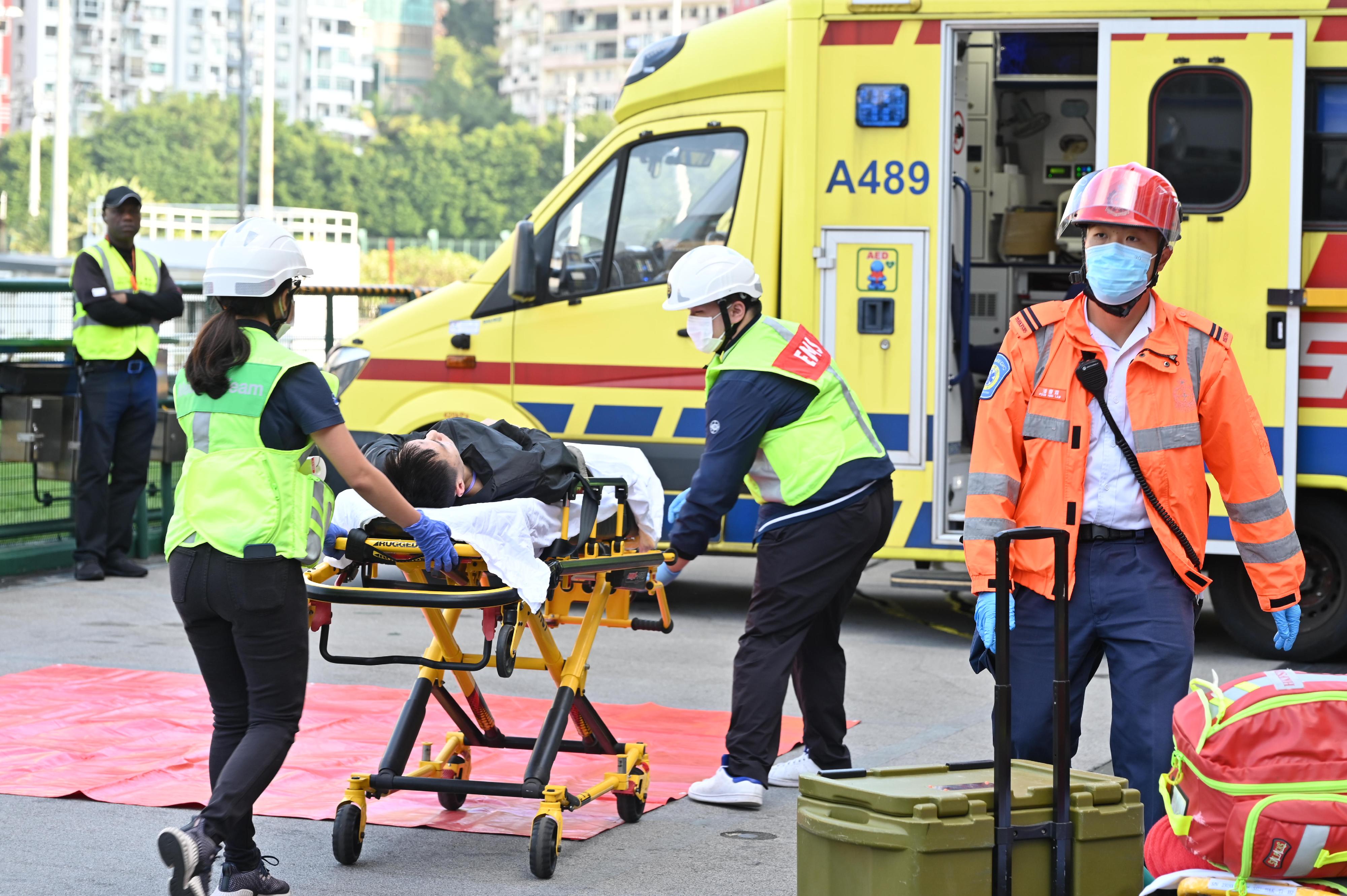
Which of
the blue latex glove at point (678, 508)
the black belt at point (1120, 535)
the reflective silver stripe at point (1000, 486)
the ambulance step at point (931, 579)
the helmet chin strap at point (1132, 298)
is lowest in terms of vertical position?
the ambulance step at point (931, 579)

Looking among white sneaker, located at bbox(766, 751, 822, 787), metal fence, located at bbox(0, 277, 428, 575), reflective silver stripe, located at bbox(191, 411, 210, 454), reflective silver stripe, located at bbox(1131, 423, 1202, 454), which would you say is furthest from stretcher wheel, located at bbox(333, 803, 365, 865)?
metal fence, located at bbox(0, 277, 428, 575)

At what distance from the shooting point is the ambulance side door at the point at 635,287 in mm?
8961

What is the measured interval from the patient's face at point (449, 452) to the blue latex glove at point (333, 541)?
1.32 ft

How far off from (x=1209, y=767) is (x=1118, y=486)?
3.05 ft

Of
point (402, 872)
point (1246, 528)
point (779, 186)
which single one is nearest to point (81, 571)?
point (779, 186)

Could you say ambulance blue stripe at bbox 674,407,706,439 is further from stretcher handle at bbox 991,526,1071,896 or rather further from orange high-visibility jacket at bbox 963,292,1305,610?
stretcher handle at bbox 991,526,1071,896

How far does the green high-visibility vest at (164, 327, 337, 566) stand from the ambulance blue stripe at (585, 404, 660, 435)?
4686mm

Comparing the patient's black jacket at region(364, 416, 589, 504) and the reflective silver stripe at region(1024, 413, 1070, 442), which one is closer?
the reflective silver stripe at region(1024, 413, 1070, 442)

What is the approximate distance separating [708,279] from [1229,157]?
3672 mm

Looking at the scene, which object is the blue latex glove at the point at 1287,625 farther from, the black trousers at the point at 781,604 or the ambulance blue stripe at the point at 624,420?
the ambulance blue stripe at the point at 624,420

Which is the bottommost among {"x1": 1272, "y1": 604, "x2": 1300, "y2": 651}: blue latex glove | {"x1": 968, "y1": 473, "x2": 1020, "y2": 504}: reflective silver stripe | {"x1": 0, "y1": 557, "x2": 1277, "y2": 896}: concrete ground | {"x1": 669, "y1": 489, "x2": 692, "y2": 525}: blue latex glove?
{"x1": 0, "y1": 557, "x2": 1277, "y2": 896}: concrete ground

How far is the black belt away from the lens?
4051 millimetres

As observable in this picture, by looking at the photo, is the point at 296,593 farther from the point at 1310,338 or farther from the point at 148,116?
the point at 148,116

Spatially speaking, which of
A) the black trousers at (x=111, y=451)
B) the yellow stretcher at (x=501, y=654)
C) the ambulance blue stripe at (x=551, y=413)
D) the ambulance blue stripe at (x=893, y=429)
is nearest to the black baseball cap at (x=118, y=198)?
the black trousers at (x=111, y=451)
